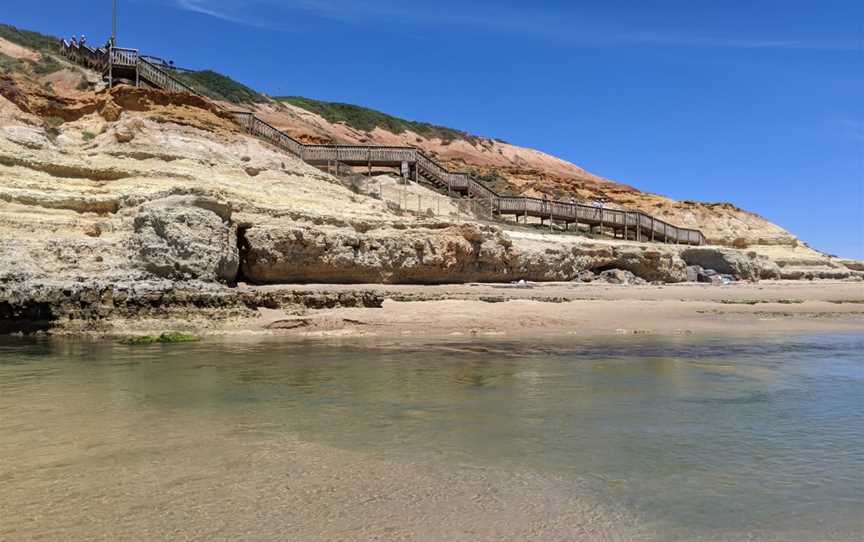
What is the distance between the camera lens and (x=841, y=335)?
13.3m

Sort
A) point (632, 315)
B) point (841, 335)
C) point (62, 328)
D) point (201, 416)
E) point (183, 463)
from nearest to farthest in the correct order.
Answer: point (183, 463) < point (201, 416) < point (62, 328) < point (841, 335) < point (632, 315)

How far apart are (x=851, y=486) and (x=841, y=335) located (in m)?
11.1

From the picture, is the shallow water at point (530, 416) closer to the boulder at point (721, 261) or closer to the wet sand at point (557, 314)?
the wet sand at point (557, 314)

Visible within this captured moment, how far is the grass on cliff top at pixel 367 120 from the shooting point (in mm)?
57375

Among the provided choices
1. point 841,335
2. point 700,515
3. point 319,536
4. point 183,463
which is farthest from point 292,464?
point 841,335

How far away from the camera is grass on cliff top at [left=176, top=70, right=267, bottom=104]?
159 feet

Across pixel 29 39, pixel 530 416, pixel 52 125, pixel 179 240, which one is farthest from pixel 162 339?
pixel 29 39

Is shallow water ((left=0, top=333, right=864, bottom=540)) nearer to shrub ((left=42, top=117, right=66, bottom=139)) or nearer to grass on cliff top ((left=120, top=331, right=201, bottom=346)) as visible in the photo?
grass on cliff top ((left=120, top=331, right=201, bottom=346))

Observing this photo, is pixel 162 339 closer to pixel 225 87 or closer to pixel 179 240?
pixel 179 240

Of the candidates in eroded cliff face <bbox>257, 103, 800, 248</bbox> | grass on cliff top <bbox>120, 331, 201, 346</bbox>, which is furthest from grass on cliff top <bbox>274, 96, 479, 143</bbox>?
grass on cliff top <bbox>120, 331, 201, 346</bbox>

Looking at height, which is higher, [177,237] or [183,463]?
[177,237]

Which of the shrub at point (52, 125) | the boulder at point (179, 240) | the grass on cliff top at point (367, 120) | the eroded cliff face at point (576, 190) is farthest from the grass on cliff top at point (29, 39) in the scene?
the boulder at point (179, 240)

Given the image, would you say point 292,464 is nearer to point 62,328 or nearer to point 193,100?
point 62,328

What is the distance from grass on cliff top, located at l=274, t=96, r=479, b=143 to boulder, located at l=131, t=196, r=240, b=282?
42.7 m
